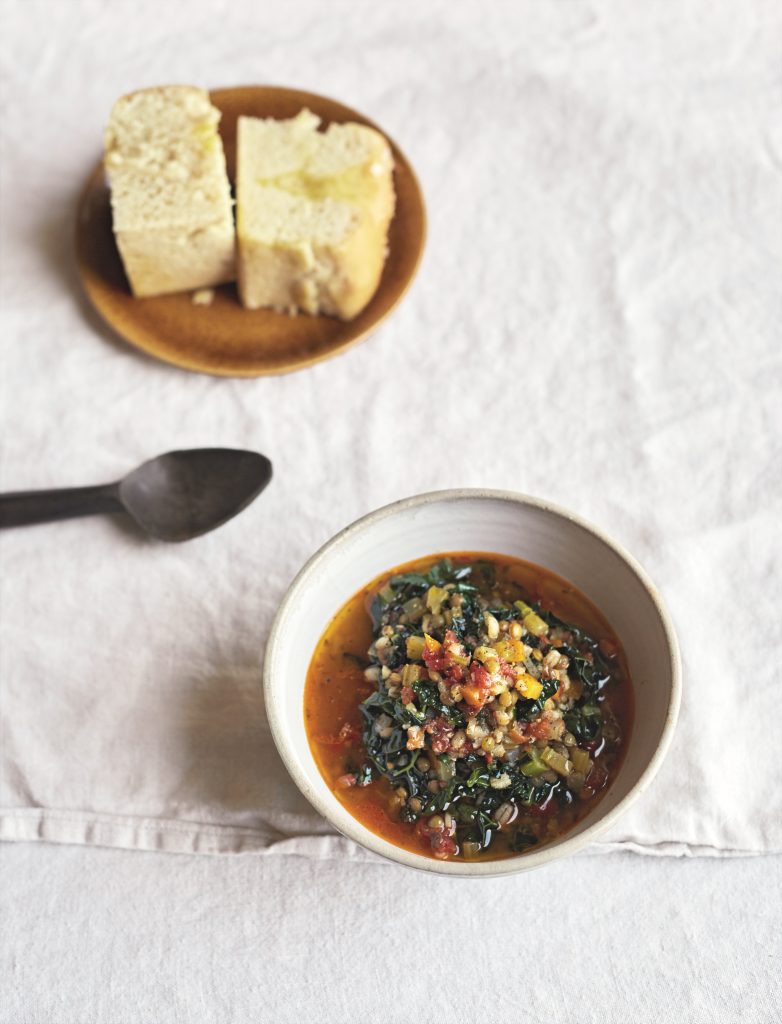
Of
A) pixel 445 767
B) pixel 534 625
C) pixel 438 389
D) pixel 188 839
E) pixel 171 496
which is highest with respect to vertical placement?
pixel 438 389

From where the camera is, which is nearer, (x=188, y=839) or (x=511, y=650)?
(x=511, y=650)

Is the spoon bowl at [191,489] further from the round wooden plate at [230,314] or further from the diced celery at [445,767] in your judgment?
the diced celery at [445,767]

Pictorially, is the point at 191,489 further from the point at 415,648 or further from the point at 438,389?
the point at 415,648

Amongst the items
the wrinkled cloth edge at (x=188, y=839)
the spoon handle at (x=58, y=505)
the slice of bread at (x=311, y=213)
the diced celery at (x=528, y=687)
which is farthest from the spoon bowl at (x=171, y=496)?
the diced celery at (x=528, y=687)

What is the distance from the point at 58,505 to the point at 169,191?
37.8 inches

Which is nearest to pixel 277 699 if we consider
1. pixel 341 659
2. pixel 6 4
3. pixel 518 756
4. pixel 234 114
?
pixel 341 659

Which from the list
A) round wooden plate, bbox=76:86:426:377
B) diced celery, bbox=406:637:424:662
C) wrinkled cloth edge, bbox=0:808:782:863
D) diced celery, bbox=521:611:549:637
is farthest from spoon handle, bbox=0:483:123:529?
diced celery, bbox=521:611:549:637

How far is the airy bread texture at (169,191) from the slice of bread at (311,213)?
8cm

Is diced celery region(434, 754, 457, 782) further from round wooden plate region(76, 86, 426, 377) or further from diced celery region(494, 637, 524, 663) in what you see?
round wooden plate region(76, 86, 426, 377)


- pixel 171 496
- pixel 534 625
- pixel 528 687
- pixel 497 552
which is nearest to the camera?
pixel 528 687

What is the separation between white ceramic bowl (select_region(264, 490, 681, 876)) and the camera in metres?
2.11

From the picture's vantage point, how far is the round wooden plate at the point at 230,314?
298 cm

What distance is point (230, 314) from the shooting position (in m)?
3.08

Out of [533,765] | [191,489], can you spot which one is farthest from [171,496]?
[533,765]
